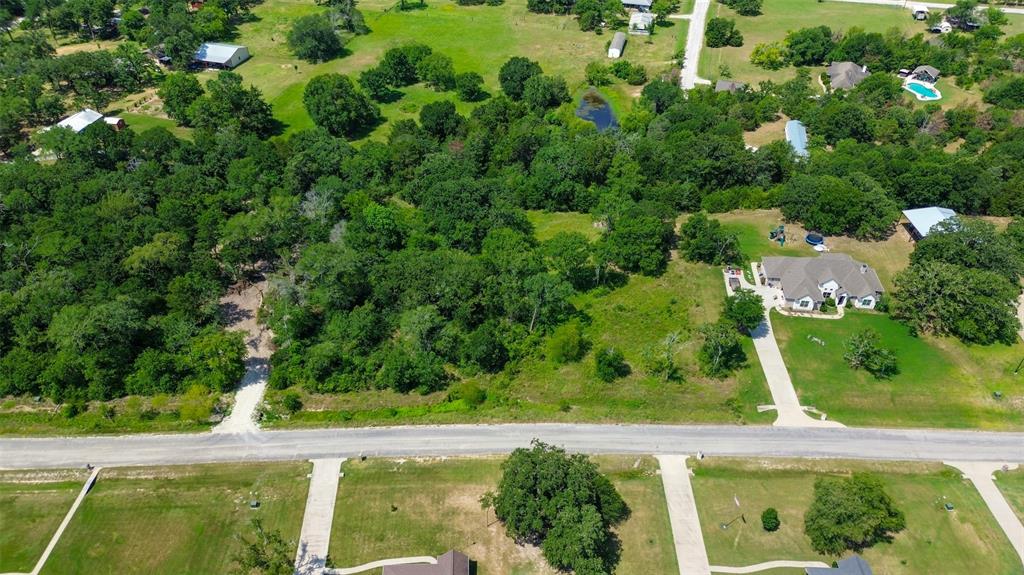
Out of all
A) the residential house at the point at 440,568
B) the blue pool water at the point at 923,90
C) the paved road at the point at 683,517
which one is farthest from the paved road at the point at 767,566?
the blue pool water at the point at 923,90

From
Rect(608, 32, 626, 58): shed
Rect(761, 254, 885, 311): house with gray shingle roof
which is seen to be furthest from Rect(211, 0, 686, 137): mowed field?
Rect(761, 254, 885, 311): house with gray shingle roof

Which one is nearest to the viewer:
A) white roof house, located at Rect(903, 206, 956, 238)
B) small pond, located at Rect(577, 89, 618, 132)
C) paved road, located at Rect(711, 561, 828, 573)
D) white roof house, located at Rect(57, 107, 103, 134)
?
paved road, located at Rect(711, 561, 828, 573)

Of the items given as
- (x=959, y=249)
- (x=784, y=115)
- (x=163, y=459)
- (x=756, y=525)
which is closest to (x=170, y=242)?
(x=163, y=459)

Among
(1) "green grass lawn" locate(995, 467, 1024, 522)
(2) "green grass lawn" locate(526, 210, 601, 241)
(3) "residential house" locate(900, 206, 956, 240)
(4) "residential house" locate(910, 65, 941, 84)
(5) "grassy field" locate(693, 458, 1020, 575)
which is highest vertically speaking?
(4) "residential house" locate(910, 65, 941, 84)

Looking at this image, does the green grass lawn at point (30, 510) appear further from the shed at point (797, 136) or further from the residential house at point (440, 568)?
the shed at point (797, 136)

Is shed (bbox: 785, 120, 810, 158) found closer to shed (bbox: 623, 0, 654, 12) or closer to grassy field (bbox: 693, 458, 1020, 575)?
grassy field (bbox: 693, 458, 1020, 575)

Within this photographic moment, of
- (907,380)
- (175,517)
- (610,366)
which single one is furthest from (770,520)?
(175,517)
